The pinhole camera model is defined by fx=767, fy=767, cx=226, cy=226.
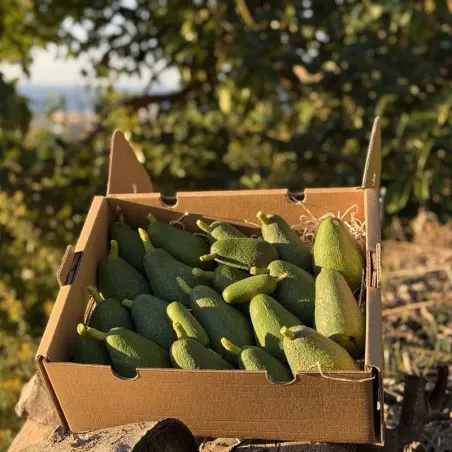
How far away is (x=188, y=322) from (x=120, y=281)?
0.28 m

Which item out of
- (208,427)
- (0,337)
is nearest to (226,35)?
(0,337)

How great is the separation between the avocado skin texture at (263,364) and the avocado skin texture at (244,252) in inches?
11.3

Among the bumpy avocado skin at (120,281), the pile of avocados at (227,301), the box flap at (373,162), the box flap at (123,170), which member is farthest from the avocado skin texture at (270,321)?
the box flap at (123,170)

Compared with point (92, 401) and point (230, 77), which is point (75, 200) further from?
point (92, 401)

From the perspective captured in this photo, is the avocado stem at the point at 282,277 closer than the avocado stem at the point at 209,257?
Yes

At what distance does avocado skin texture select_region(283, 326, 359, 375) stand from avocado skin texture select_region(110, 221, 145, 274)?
54 centimetres

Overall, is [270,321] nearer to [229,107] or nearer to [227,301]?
[227,301]

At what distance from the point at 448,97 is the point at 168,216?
204 cm

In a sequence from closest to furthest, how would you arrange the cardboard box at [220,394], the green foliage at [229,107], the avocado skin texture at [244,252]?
the cardboard box at [220,394], the avocado skin texture at [244,252], the green foliage at [229,107]

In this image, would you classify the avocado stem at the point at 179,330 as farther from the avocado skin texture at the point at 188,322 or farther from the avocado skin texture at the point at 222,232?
the avocado skin texture at the point at 222,232

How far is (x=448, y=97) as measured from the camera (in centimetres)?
351

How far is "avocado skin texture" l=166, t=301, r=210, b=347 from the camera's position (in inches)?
58.5

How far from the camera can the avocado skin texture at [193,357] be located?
4.61 ft

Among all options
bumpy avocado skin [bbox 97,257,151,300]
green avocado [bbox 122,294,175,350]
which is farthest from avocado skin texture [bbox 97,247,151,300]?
green avocado [bbox 122,294,175,350]
